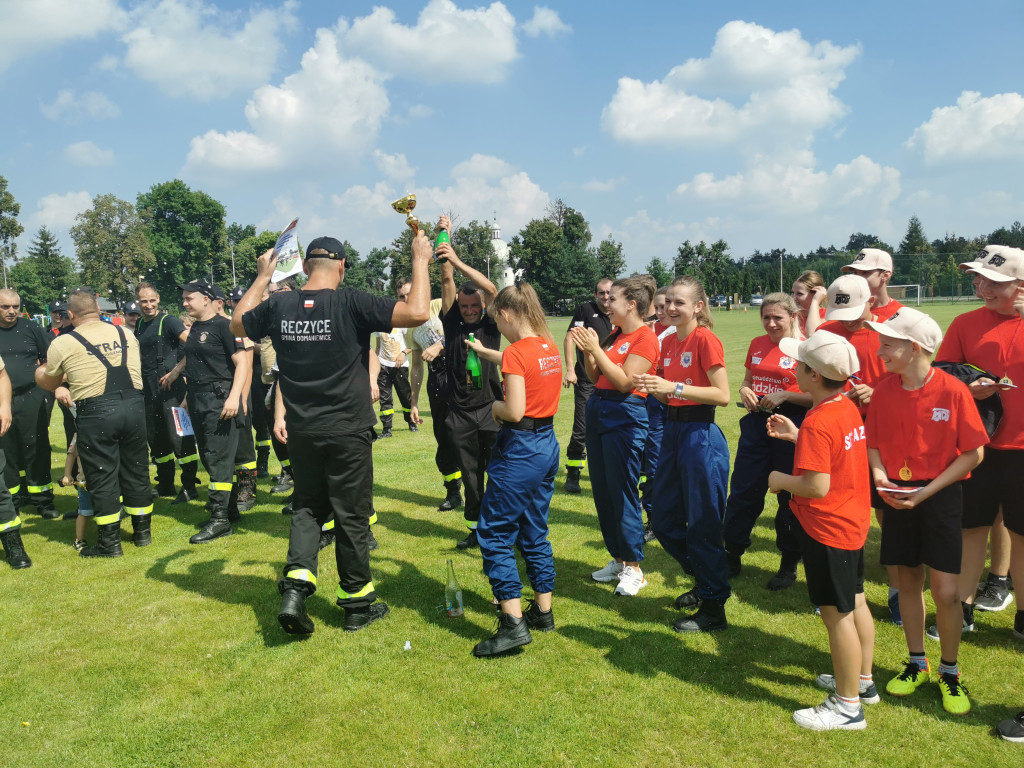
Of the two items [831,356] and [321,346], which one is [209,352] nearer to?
[321,346]

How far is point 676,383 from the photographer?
412 centimetres

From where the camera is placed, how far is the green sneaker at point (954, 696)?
3293 millimetres

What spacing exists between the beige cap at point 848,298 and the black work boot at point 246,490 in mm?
6452

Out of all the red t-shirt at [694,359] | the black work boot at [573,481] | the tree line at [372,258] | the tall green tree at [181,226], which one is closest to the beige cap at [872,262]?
the red t-shirt at [694,359]

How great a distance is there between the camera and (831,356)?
3002mm

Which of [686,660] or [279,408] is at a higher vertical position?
[279,408]

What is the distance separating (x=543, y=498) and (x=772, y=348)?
218 cm

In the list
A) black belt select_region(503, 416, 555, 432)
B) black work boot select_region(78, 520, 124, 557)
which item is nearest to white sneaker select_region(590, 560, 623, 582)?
black belt select_region(503, 416, 555, 432)

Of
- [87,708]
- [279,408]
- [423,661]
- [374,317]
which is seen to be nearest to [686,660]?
[423,661]

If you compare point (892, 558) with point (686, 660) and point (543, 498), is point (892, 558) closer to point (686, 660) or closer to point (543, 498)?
point (686, 660)

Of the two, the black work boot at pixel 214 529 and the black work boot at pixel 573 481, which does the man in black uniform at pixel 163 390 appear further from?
→ the black work boot at pixel 573 481

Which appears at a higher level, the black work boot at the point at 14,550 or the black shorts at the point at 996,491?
the black shorts at the point at 996,491

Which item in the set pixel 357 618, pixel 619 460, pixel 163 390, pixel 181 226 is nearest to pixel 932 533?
pixel 619 460

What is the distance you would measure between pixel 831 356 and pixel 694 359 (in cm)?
138
